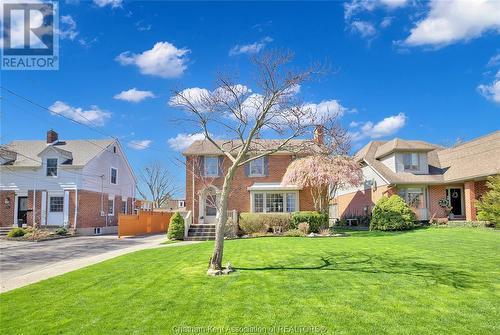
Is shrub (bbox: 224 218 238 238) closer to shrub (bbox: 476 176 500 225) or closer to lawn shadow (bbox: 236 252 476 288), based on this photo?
lawn shadow (bbox: 236 252 476 288)

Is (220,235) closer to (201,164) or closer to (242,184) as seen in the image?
(242,184)

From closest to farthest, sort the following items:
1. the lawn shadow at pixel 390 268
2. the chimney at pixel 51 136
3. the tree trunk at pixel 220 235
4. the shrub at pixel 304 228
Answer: the lawn shadow at pixel 390 268 < the tree trunk at pixel 220 235 < the shrub at pixel 304 228 < the chimney at pixel 51 136

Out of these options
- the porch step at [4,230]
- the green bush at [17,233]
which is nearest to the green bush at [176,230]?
the green bush at [17,233]

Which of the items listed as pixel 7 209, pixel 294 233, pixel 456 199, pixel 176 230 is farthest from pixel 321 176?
pixel 7 209

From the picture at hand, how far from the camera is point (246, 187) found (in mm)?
26062

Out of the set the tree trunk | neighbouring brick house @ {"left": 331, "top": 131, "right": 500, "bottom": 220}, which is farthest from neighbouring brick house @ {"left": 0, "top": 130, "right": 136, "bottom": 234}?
neighbouring brick house @ {"left": 331, "top": 131, "right": 500, "bottom": 220}

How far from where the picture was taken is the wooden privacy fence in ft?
82.0

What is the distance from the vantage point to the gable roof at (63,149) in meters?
28.3

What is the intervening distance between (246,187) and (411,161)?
1215 cm

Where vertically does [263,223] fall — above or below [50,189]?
below

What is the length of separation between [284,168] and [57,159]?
17282 mm

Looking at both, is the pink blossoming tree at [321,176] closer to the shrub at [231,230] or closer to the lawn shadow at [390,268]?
the shrub at [231,230]

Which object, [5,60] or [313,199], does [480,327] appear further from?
[313,199]

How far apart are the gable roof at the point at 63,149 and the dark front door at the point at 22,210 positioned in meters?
2.67
